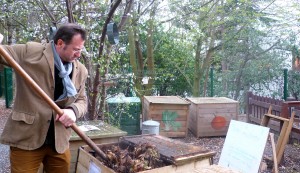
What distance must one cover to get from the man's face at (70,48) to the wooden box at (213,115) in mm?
4611

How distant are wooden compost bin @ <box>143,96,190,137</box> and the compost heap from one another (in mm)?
3643

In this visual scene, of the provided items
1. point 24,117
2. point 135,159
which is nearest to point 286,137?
point 135,159

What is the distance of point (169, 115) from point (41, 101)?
4.39 metres

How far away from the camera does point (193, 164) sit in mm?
2912

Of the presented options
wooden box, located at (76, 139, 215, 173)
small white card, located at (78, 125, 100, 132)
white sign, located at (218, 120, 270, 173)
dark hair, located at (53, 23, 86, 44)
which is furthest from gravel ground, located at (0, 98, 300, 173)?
dark hair, located at (53, 23, 86, 44)

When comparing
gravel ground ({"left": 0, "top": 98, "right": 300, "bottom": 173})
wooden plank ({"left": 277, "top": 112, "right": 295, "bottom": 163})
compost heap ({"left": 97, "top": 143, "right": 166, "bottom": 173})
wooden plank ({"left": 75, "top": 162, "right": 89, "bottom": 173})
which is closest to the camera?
compost heap ({"left": 97, "top": 143, "right": 166, "bottom": 173})

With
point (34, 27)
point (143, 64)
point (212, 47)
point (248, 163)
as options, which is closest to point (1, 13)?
point (34, 27)

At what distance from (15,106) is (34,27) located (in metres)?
3.87

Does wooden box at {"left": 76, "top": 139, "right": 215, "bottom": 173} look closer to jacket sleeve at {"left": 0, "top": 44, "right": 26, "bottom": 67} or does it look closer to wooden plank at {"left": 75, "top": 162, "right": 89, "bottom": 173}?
wooden plank at {"left": 75, "top": 162, "right": 89, "bottom": 173}

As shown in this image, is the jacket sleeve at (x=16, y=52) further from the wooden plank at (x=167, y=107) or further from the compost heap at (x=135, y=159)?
the wooden plank at (x=167, y=107)

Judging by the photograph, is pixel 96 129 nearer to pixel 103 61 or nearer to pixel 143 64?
pixel 103 61

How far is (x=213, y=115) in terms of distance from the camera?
6.93m

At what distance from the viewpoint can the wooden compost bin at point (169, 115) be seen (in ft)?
21.8

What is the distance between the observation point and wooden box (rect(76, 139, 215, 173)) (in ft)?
8.70
